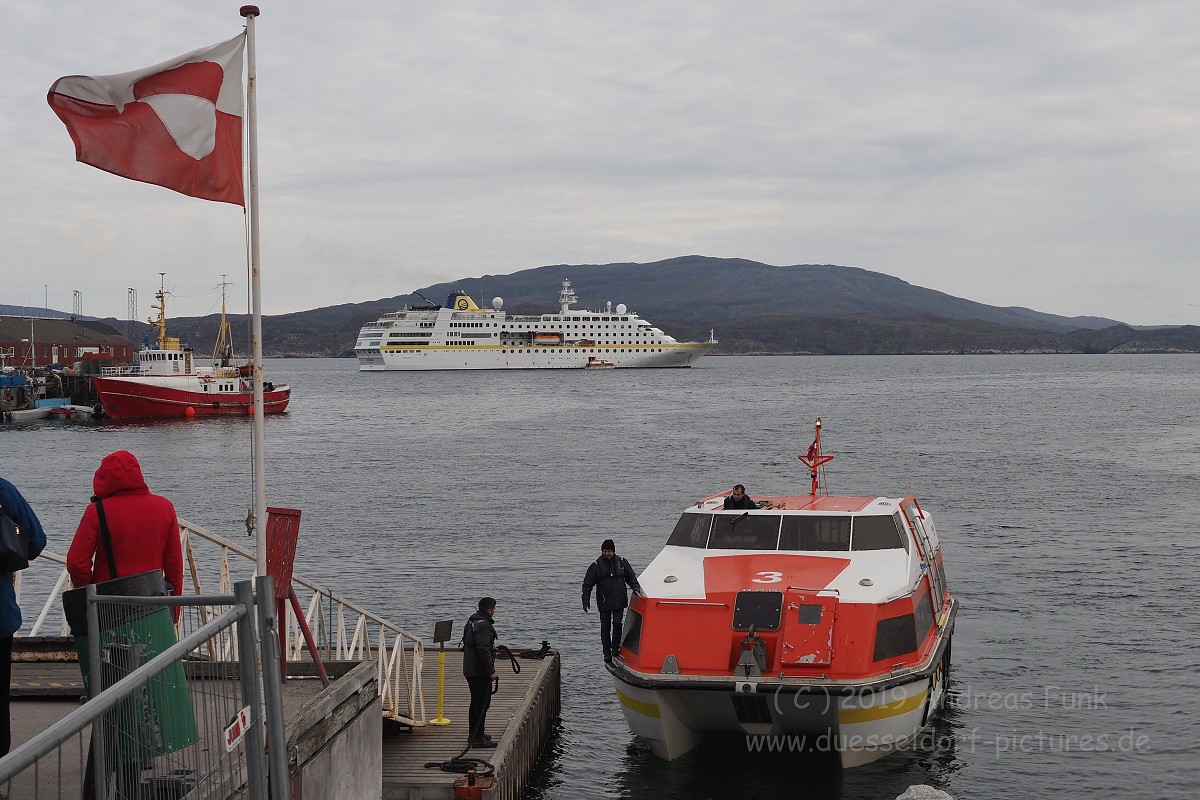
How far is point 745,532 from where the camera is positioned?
55.7 ft

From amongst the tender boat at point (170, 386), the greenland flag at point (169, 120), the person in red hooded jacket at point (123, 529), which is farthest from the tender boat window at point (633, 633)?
the tender boat at point (170, 386)

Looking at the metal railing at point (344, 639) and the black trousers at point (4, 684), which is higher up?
the black trousers at point (4, 684)

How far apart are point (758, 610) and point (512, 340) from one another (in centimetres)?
17251

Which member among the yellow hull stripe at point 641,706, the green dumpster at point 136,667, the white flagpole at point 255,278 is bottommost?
the yellow hull stripe at point 641,706

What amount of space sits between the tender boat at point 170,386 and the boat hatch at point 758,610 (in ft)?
258

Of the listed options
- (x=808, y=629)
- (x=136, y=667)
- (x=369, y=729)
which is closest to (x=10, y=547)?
(x=136, y=667)

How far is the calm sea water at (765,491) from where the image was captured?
1669 cm

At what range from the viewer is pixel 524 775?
50.1ft

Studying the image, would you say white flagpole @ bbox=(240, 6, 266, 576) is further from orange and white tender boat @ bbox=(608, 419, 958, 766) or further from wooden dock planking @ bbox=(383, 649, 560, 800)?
orange and white tender boat @ bbox=(608, 419, 958, 766)

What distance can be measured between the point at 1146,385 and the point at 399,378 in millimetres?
104926

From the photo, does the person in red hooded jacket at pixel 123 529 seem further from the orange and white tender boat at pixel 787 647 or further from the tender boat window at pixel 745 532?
the tender boat window at pixel 745 532

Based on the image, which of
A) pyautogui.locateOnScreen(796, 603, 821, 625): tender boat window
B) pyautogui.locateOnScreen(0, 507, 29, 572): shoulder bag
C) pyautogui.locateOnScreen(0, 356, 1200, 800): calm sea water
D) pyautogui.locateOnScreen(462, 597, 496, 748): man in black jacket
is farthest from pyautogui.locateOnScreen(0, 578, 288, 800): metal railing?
pyautogui.locateOnScreen(0, 356, 1200, 800): calm sea water

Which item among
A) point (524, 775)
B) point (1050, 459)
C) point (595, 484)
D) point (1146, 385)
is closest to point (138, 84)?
point (524, 775)

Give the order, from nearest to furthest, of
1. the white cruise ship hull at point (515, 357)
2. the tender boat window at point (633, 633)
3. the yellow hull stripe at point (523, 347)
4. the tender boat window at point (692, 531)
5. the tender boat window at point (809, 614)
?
the tender boat window at point (809, 614) < the tender boat window at point (633, 633) < the tender boat window at point (692, 531) < the yellow hull stripe at point (523, 347) < the white cruise ship hull at point (515, 357)
